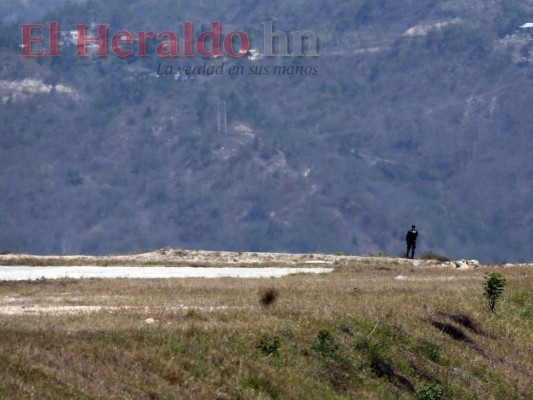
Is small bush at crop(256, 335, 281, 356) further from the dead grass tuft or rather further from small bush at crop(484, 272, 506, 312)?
small bush at crop(484, 272, 506, 312)

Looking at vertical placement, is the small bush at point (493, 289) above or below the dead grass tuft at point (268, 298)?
below

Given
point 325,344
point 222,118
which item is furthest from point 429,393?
point 222,118

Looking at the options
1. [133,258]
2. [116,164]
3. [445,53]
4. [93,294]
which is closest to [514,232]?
[445,53]

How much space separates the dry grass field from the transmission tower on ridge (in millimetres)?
139561

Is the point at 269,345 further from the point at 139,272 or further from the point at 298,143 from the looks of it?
the point at 298,143

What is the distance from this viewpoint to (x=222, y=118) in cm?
17925

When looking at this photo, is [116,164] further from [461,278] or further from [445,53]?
[461,278]

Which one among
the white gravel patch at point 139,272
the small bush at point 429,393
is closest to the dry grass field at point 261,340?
the small bush at point 429,393

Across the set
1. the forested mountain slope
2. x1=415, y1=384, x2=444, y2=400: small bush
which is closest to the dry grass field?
x1=415, y1=384, x2=444, y2=400: small bush

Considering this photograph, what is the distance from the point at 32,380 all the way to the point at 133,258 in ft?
109

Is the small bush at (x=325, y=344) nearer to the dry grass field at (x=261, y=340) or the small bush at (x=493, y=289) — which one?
the dry grass field at (x=261, y=340)

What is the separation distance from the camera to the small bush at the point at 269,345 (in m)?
22.3

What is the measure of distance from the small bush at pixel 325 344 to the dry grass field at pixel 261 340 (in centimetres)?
2

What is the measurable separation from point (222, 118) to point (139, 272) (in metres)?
137
